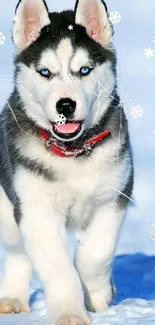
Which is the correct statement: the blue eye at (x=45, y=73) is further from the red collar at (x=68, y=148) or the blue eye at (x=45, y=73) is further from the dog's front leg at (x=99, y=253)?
the dog's front leg at (x=99, y=253)

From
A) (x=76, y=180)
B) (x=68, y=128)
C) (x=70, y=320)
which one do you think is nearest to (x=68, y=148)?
(x=76, y=180)

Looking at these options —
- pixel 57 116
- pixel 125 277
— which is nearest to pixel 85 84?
pixel 57 116

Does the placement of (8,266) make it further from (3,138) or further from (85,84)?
(85,84)

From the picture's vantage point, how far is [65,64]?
8266mm

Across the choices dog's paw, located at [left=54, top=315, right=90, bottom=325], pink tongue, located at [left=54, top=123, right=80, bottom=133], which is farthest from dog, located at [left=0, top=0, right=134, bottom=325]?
dog's paw, located at [left=54, top=315, right=90, bottom=325]

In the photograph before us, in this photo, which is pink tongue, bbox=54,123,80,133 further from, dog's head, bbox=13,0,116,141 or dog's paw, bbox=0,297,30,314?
dog's paw, bbox=0,297,30,314

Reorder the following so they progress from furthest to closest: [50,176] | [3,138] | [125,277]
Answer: [125,277], [3,138], [50,176]

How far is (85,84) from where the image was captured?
27.2 feet

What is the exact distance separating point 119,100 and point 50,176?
87 cm

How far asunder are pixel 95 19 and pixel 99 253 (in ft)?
5.66

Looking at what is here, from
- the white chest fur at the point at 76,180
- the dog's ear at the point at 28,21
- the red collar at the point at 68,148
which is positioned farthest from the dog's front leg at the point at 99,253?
the dog's ear at the point at 28,21

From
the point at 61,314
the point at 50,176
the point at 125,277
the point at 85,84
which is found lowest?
the point at 125,277

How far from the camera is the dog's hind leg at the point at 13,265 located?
899 cm

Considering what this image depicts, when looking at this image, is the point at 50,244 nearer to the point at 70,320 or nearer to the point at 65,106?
the point at 70,320
